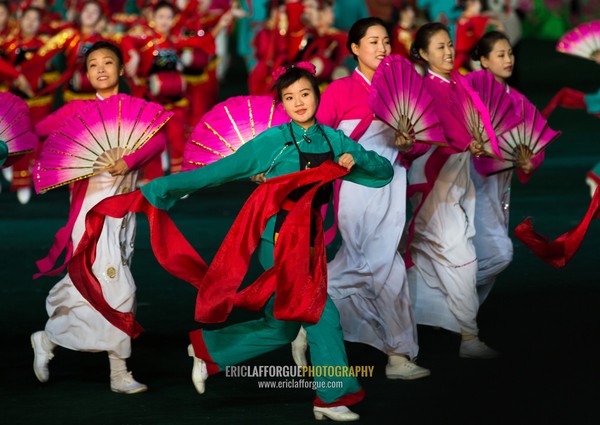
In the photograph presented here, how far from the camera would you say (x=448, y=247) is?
19.6ft

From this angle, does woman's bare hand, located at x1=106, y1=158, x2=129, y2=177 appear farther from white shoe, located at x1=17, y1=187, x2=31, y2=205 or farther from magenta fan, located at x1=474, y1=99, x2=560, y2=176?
white shoe, located at x1=17, y1=187, x2=31, y2=205

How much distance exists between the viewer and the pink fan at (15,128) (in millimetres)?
5551

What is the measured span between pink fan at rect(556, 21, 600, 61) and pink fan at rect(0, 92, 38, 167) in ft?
10.2

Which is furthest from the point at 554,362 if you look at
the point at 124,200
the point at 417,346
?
the point at 124,200

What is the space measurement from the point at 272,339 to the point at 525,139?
1.67 meters

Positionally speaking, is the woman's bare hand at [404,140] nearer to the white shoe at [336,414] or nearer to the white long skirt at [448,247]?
the white long skirt at [448,247]

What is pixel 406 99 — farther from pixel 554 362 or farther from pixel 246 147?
pixel 554 362

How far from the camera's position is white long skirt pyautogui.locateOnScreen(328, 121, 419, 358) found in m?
5.63

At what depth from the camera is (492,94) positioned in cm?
602

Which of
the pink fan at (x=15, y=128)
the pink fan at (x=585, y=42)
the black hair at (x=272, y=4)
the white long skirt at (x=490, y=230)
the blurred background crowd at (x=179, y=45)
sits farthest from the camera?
the black hair at (x=272, y=4)

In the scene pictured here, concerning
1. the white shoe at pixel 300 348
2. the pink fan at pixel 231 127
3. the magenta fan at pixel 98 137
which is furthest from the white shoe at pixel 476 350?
the magenta fan at pixel 98 137

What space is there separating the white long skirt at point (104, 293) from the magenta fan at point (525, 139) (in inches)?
63.0

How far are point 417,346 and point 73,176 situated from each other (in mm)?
1440

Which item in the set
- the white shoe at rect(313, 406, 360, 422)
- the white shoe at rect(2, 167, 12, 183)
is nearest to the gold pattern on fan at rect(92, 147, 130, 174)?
the white shoe at rect(313, 406, 360, 422)
